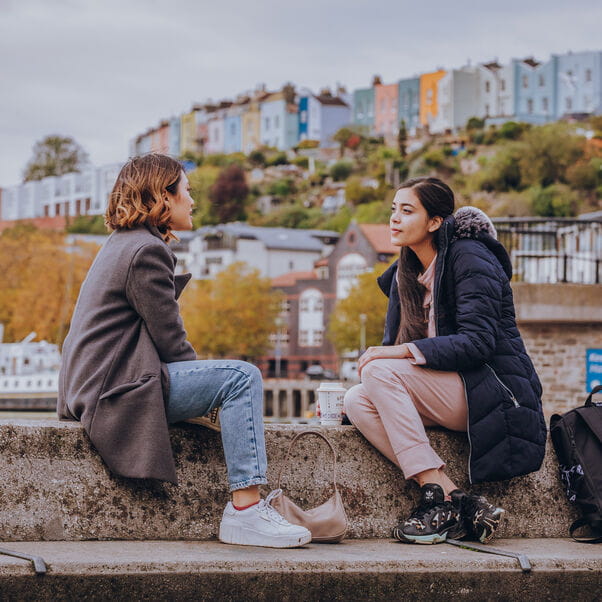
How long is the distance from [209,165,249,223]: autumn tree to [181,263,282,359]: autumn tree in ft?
185

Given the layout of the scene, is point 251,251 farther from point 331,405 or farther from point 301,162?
point 331,405

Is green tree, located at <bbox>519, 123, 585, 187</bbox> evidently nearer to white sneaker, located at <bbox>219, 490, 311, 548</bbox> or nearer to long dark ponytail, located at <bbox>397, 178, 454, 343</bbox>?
long dark ponytail, located at <bbox>397, 178, 454, 343</bbox>

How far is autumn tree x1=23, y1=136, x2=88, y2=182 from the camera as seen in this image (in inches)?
5433

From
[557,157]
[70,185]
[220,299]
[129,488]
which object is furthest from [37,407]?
[70,185]

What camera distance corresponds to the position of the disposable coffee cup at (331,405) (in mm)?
4387

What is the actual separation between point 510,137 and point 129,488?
441 feet

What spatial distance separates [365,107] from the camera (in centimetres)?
15800

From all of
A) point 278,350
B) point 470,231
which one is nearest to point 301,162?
point 278,350

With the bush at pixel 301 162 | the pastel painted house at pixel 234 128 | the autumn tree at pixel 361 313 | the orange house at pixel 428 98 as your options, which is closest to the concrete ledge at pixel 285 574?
the autumn tree at pixel 361 313

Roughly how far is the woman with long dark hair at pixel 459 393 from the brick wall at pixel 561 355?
1537 centimetres

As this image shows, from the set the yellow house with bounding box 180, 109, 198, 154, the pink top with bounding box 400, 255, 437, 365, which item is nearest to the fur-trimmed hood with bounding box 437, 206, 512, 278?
the pink top with bounding box 400, 255, 437, 365

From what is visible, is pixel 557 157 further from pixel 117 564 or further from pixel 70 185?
pixel 117 564

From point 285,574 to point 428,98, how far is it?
497 feet

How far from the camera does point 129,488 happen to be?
367cm
